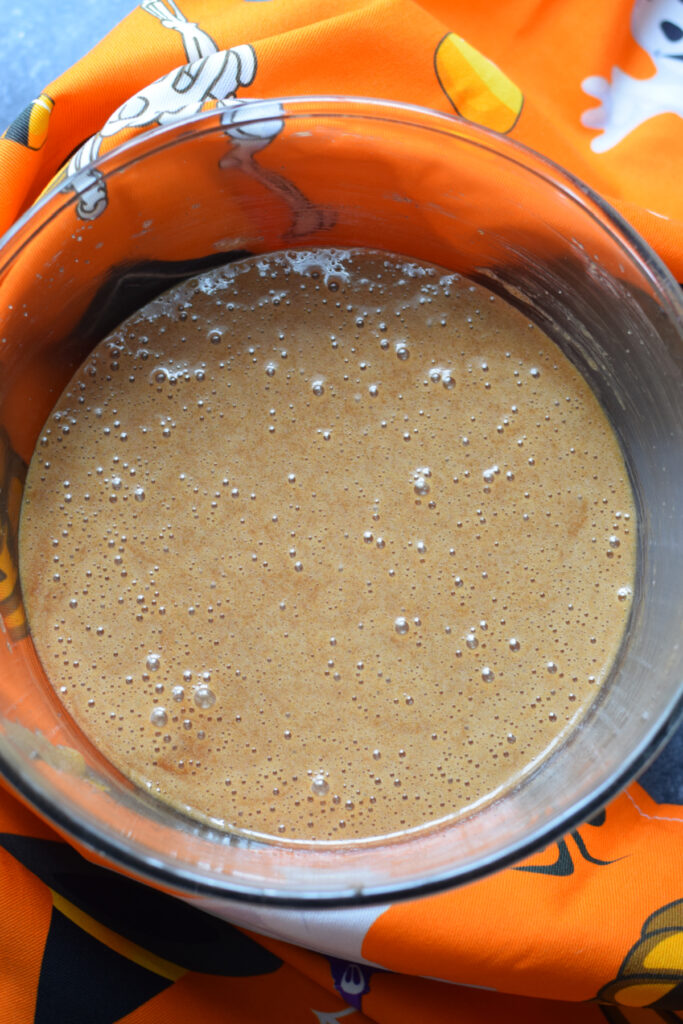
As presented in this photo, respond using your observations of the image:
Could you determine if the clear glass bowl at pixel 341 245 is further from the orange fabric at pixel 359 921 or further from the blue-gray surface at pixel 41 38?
the blue-gray surface at pixel 41 38

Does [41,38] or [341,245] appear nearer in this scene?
[341,245]

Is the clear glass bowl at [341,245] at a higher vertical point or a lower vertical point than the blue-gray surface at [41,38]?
lower

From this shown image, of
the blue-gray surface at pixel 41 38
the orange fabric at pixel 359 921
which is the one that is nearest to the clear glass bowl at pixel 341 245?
the orange fabric at pixel 359 921

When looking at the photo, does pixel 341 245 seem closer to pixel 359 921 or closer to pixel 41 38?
pixel 41 38

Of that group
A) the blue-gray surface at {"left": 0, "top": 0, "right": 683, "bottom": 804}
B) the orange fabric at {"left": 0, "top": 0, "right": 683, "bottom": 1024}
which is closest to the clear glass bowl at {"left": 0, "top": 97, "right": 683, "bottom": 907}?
the orange fabric at {"left": 0, "top": 0, "right": 683, "bottom": 1024}

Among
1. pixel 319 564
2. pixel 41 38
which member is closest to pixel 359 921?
pixel 319 564

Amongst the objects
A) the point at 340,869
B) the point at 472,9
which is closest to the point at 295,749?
the point at 340,869
